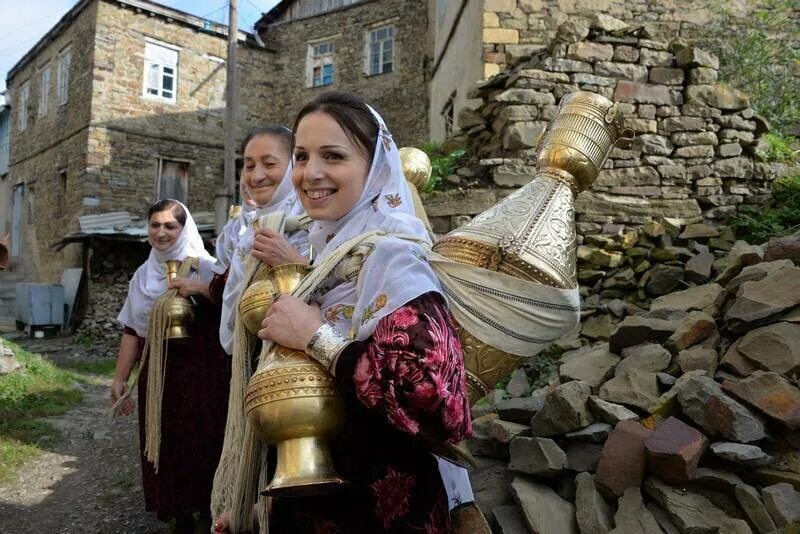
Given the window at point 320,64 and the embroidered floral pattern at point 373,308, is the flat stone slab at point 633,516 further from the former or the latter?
the window at point 320,64

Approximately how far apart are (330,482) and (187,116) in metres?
17.1

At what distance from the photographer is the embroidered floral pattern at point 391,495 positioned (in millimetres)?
1155

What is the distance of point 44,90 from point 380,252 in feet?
66.8

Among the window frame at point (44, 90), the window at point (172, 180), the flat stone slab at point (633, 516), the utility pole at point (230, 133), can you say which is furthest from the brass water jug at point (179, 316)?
the window frame at point (44, 90)

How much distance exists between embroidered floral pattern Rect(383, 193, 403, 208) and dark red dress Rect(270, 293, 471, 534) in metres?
0.37

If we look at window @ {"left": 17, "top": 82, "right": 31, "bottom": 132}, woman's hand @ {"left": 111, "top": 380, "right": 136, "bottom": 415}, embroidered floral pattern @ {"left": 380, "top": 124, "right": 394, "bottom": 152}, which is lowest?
woman's hand @ {"left": 111, "top": 380, "right": 136, "bottom": 415}

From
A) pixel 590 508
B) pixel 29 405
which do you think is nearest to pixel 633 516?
pixel 590 508

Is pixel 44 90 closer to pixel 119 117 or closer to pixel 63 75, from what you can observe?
pixel 63 75

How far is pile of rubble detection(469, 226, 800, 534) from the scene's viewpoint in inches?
80.6

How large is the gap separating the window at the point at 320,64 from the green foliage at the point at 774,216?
46.8 ft

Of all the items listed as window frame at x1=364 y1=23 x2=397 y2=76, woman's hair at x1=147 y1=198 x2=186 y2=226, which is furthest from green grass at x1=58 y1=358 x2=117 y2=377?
window frame at x1=364 y1=23 x2=397 y2=76

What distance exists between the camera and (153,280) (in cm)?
318

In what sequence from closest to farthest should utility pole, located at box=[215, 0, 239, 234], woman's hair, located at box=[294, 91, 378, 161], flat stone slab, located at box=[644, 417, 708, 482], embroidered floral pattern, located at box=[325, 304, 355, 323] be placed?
embroidered floral pattern, located at box=[325, 304, 355, 323] → woman's hair, located at box=[294, 91, 378, 161] → flat stone slab, located at box=[644, 417, 708, 482] → utility pole, located at box=[215, 0, 239, 234]

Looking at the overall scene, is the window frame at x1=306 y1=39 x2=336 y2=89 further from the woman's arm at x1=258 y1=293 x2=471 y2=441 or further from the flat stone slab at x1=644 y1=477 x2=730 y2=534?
the woman's arm at x1=258 y1=293 x2=471 y2=441
